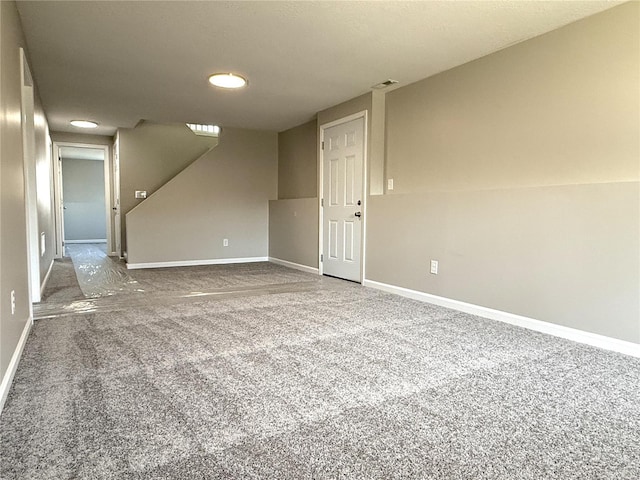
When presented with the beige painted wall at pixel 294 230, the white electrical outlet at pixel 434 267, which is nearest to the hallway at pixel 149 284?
the beige painted wall at pixel 294 230

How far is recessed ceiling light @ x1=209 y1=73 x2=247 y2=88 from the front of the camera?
3.90 m

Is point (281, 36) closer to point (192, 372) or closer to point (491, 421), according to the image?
point (192, 372)

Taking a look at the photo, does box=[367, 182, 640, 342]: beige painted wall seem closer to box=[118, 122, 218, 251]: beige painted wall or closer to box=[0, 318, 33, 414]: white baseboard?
box=[0, 318, 33, 414]: white baseboard

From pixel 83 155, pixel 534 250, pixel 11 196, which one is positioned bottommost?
pixel 534 250

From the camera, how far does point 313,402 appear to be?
1.76 m

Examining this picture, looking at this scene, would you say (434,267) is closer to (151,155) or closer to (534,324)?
(534,324)

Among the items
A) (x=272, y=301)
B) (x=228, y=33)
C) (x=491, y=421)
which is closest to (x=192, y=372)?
(x=491, y=421)

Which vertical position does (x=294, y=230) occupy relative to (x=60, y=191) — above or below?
below

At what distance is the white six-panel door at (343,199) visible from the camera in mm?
4699

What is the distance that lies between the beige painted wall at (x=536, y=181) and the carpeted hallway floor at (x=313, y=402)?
41 centimetres

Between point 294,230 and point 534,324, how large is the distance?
3858mm

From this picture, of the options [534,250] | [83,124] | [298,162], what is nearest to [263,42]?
[534,250]

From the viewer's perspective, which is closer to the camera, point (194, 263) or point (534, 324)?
point (534, 324)

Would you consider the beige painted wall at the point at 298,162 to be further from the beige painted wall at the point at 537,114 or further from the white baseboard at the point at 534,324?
the white baseboard at the point at 534,324
